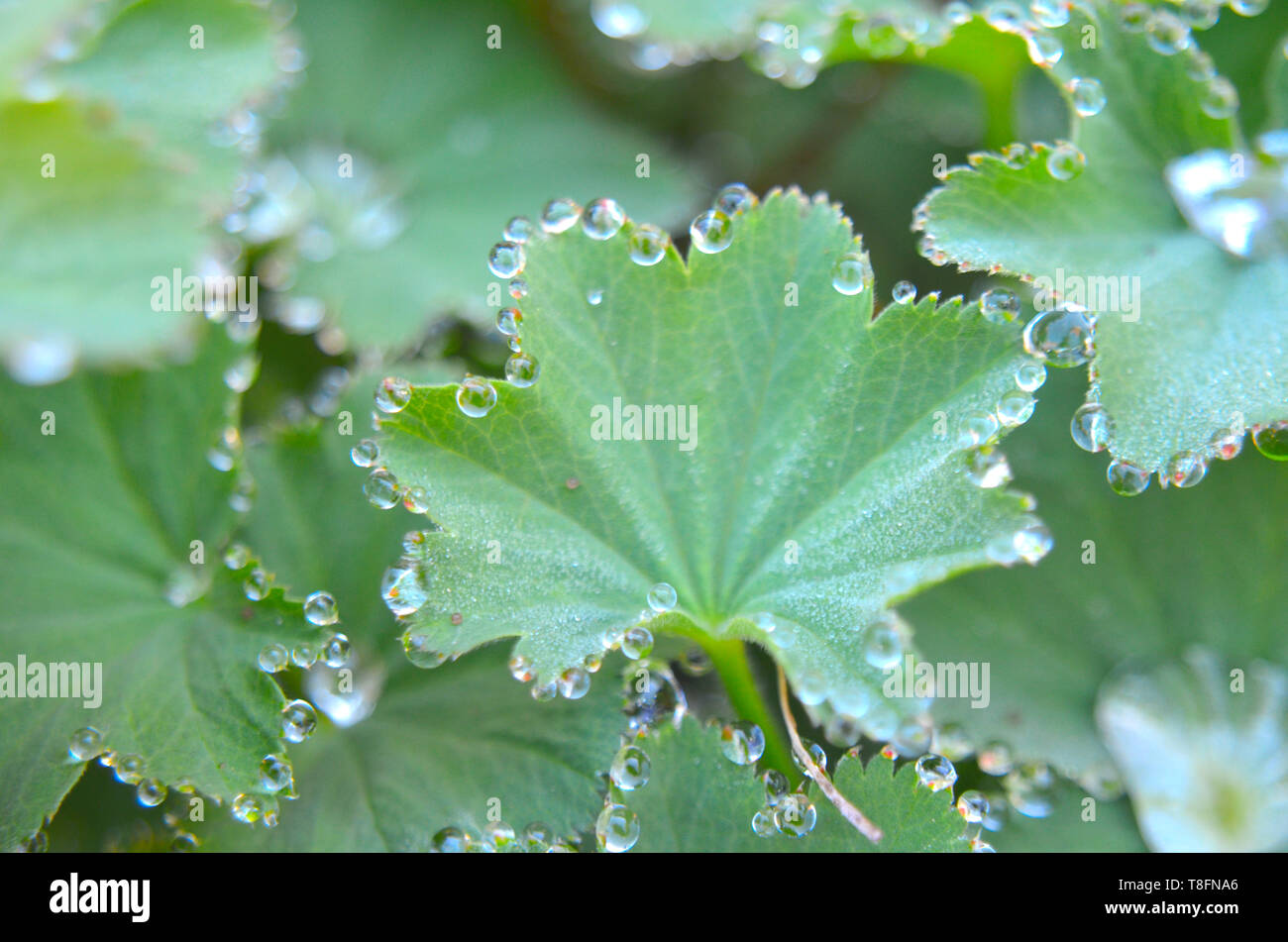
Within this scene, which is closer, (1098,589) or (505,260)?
(505,260)

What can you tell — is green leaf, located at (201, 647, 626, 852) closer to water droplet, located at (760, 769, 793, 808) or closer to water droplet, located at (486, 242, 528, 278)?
water droplet, located at (760, 769, 793, 808)

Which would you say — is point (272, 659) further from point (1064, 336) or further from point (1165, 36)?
point (1165, 36)

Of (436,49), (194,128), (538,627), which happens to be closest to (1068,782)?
(538,627)

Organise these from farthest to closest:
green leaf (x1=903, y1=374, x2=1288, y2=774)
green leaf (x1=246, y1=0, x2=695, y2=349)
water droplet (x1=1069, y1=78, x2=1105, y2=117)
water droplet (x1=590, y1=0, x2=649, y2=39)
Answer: green leaf (x1=246, y1=0, x2=695, y2=349)
water droplet (x1=590, y1=0, x2=649, y2=39)
green leaf (x1=903, y1=374, x2=1288, y2=774)
water droplet (x1=1069, y1=78, x2=1105, y2=117)

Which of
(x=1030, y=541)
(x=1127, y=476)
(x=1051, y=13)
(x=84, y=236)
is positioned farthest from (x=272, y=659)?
(x=1051, y=13)

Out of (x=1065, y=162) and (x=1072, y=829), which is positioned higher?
(x=1065, y=162)

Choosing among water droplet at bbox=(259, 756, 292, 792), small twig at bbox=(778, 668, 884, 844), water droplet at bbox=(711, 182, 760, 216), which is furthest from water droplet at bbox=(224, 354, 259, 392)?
small twig at bbox=(778, 668, 884, 844)
